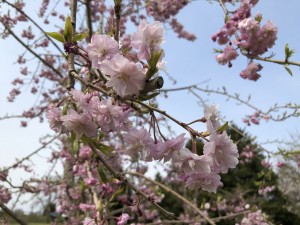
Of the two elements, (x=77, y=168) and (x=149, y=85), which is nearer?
(x=149, y=85)

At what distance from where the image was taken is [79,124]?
119cm

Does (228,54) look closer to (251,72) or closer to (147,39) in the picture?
(251,72)

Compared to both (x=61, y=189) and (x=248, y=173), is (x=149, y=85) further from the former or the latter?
(x=248, y=173)

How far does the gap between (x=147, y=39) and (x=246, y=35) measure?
4.99 feet

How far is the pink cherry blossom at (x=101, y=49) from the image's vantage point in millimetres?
1176

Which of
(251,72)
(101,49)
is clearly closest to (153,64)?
(101,49)

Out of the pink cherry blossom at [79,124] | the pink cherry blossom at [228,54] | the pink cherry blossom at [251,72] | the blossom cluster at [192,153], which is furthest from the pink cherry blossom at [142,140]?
the pink cherry blossom at [251,72]

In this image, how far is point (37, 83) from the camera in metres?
8.00

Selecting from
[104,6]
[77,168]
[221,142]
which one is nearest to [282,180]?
[104,6]

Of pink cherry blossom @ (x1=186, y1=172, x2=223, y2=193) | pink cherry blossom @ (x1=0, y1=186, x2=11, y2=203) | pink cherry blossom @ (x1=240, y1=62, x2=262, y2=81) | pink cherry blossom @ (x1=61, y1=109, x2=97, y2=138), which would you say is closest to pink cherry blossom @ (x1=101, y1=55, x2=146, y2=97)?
pink cherry blossom @ (x1=61, y1=109, x2=97, y2=138)

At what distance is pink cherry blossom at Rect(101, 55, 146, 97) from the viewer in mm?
1076

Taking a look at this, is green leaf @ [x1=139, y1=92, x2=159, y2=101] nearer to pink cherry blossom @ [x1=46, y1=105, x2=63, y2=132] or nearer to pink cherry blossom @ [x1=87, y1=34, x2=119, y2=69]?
pink cherry blossom @ [x1=87, y1=34, x2=119, y2=69]

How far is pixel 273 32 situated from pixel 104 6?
5820mm

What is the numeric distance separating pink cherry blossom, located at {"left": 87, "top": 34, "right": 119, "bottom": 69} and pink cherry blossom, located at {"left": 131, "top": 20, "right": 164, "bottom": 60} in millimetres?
71
